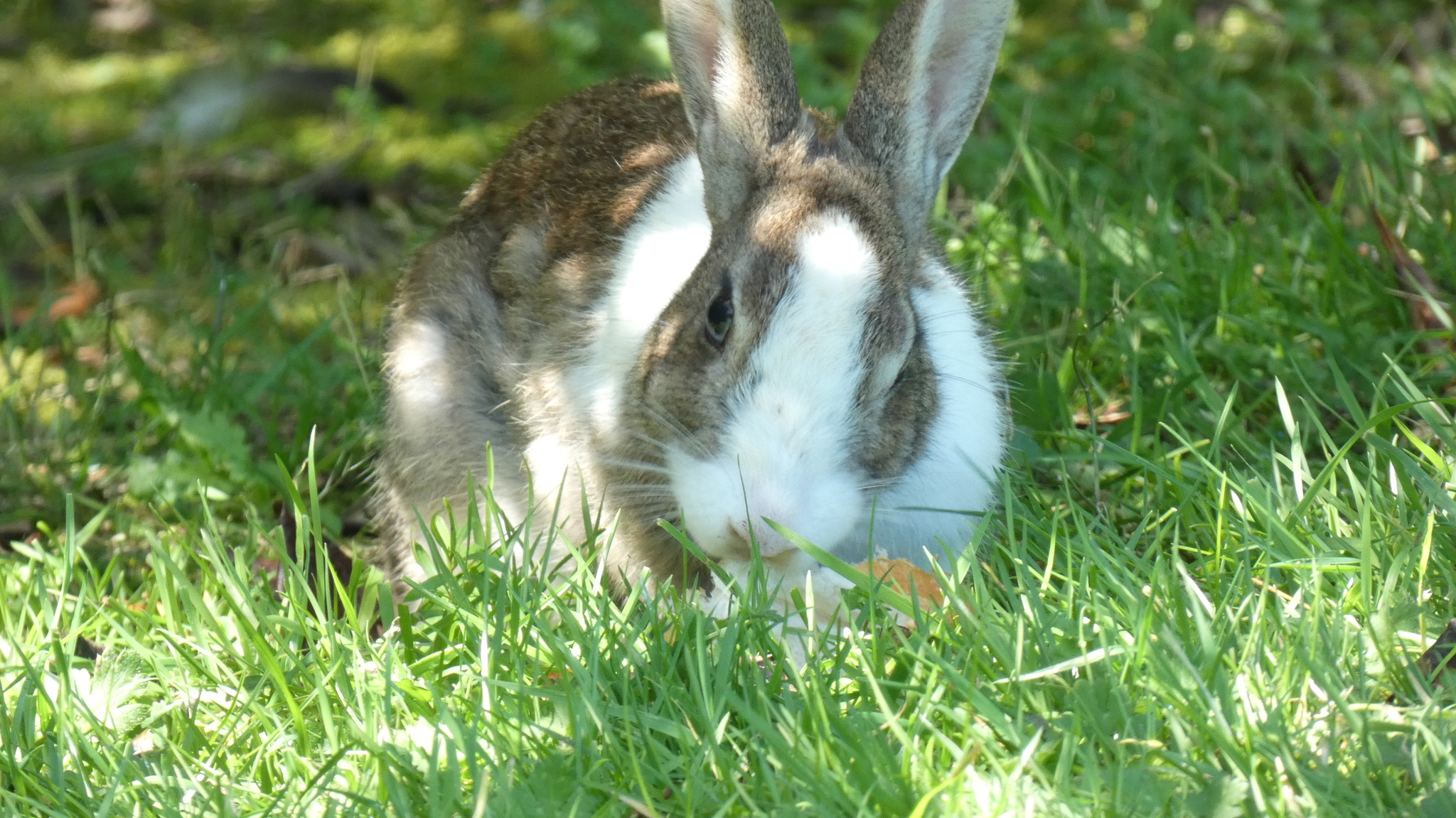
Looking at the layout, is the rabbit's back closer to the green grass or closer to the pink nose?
the green grass

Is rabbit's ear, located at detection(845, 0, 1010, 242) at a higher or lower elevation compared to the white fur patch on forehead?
higher

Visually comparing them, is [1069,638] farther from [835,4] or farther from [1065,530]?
[835,4]

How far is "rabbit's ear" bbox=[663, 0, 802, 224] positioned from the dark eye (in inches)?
13.8

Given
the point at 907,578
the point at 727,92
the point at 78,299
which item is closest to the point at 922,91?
the point at 727,92

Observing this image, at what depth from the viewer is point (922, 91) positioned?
358 centimetres

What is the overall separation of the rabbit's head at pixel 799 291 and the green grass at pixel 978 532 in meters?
0.24

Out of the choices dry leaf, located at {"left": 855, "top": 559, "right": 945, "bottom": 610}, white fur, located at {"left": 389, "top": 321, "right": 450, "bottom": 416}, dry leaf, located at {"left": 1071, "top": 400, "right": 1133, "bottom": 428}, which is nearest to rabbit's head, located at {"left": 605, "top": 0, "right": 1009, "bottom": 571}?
dry leaf, located at {"left": 855, "top": 559, "right": 945, "bottom": 610}

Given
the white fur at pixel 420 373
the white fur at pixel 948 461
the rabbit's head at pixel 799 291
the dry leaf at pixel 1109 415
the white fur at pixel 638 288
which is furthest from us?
the dry leaf at pixel 1109 415

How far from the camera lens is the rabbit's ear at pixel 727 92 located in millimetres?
3488

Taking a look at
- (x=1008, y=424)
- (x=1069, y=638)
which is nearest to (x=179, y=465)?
(x=1008, y=424)

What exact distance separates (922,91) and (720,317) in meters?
0.79

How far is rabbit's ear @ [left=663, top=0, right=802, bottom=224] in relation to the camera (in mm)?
3488

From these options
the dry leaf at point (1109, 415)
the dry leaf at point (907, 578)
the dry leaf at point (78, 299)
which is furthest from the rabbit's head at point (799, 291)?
the dry leaf at point (78, 299)

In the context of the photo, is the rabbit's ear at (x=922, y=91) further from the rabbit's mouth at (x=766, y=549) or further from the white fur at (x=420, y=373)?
the white fur at (x=420, y=373)
